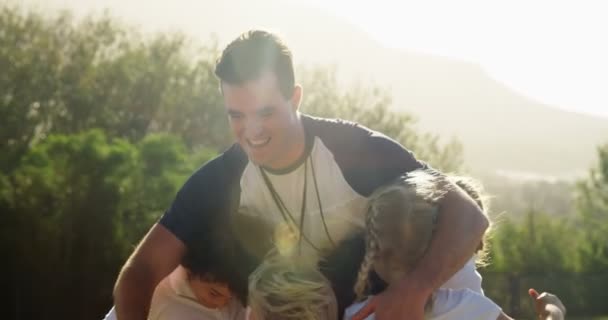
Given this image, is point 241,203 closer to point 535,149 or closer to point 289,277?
point 289,277

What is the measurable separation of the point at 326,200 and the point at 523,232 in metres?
25.1

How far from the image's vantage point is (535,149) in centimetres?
14638

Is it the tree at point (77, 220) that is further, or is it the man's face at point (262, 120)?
the tree at point (77, 220)

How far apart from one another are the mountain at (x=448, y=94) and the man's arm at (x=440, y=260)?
125 metres

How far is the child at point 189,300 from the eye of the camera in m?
3.83

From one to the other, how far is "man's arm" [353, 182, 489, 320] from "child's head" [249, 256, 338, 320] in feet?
0.43

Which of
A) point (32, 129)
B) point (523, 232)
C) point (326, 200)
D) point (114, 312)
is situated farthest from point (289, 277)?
point (32, 129)

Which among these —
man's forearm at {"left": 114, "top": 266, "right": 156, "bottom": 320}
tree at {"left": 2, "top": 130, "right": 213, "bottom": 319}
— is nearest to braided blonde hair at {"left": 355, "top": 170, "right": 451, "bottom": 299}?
man's forearm at {"left": 114, "top": 266, "right": 156, "bottom": 320}

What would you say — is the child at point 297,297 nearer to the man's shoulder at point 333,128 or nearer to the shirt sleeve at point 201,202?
the shirt sleeve at point 201,202

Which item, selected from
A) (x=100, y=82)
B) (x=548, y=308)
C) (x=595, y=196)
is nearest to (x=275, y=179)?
(x=548, y=308)

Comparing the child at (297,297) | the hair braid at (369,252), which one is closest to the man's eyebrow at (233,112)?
the child at (297,297)

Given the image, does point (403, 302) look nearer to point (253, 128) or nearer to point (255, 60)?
point (253, 128)

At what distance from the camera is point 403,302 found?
3.07 metres

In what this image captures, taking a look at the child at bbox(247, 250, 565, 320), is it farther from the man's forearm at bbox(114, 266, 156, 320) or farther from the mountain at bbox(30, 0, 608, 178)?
the mountain at bbox(30, 0, 608, 178)
